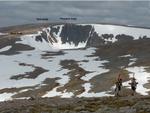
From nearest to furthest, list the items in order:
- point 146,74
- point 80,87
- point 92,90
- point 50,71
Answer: point 92,90 < point 80,87 < point 146,74 < point 50,71

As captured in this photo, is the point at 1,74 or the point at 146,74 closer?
the point at 146,74

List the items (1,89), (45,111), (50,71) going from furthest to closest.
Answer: (50,71) < (1,89) < (45,111)

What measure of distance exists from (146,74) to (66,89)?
27.6 m

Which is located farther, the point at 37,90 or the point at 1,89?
the point at 1,89

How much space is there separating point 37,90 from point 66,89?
35.2 feet

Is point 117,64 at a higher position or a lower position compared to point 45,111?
lower

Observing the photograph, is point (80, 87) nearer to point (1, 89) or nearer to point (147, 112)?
point (1, 89)

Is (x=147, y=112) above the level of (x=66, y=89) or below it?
above

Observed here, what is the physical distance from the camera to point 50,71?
588 ft

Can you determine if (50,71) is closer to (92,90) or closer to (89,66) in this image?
(89,66)

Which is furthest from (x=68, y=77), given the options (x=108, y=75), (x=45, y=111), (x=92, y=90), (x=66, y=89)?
(x=45, y=111)

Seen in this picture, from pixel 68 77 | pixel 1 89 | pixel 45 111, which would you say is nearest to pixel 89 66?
pixel 68 77

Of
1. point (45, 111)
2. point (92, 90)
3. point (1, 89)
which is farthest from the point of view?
point (1, 89)

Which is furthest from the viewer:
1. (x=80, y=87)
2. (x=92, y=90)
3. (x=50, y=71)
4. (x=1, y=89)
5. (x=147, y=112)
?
(x=50, y=71)
